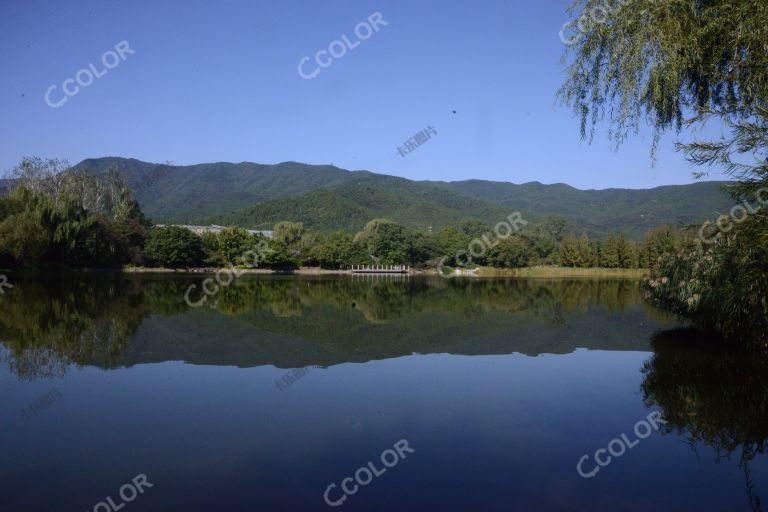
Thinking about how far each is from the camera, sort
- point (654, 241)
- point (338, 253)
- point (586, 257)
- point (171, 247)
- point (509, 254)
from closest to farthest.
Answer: point (171, 247) < point (654, 241) < point (338, 253) < point (509, 254) < point (586, 257)

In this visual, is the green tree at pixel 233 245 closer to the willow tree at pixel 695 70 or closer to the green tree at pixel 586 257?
the green tree at pixel 586 257

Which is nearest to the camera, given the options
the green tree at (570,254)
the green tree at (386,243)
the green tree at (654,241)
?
the green tree at (654,241)

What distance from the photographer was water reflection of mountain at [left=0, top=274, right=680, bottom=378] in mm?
11195

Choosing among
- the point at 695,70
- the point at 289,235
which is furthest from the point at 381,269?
the point at 695,70

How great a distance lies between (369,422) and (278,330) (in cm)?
821

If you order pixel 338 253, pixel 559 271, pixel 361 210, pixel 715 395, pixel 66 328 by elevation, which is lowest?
pixel 559 271

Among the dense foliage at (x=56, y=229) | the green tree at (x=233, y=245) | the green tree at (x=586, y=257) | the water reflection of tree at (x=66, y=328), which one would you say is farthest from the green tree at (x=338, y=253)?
the water reflection of tree at (x=66, y=328)

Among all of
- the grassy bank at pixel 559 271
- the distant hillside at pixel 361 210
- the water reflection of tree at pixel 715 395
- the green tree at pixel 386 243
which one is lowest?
the grassy bank at pixel 559 271

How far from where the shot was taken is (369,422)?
7047mm

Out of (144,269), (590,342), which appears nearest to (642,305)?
(590,342)

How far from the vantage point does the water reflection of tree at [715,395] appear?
6586 mm

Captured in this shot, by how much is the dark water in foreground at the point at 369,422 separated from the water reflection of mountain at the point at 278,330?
118mm

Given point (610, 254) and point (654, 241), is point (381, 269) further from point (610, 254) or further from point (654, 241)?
point (654, 241)

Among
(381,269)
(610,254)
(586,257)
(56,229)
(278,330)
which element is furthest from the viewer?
(586,257)
